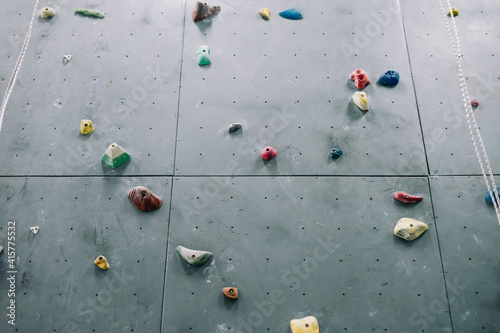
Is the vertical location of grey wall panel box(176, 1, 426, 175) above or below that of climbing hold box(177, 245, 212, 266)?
above

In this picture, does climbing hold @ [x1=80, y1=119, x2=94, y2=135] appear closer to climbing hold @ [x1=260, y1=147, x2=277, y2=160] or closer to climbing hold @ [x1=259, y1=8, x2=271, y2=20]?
climbing hold @ [x1=260, y1=147, x2=277, y2=160]

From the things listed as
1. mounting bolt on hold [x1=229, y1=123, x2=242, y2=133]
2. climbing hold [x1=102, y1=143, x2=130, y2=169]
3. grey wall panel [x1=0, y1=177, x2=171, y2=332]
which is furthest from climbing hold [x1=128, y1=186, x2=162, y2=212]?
mounting bolt on hold [x1=229, y1=123, x2=242, y2=133]

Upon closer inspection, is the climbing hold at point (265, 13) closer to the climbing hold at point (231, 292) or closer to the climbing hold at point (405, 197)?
the climbing hold at point (405, 197)

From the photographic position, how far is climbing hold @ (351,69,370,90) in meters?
4.21

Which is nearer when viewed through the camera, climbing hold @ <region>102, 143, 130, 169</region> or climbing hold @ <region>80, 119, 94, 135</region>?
climbing hold @ <region>102, 143, 130, 169</region>

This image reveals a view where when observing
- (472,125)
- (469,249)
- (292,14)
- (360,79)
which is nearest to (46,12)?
(292,14)

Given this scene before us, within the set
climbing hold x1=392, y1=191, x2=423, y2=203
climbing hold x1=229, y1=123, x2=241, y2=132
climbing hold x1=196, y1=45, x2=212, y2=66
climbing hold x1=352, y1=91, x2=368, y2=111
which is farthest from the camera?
climbing hold x1=196, y1=45, x2=212, y2=66

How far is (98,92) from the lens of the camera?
424 cm

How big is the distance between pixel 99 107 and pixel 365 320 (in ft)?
9.76

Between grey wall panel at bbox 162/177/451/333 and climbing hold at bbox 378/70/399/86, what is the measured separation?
3.13 ft

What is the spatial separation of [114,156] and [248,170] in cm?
117

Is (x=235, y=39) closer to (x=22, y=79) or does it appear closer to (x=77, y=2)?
(x=77, y=2)

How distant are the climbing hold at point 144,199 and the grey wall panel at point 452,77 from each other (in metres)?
2.44

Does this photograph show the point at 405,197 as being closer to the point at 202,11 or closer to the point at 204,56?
the point at 204,56
